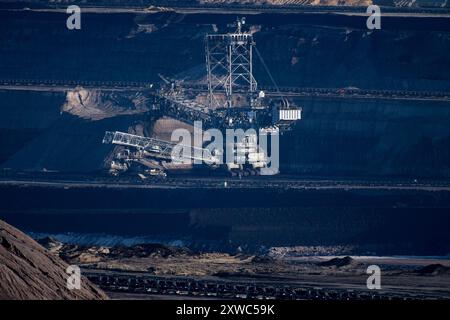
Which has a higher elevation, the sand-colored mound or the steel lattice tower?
the steel lattice tower

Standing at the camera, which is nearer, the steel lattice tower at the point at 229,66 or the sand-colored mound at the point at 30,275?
the sand-colored mound at the point at 30,275

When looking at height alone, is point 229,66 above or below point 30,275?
above

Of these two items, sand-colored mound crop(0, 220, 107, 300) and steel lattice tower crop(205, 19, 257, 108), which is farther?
steel lattice tower crop(205, 19, 257, 108)

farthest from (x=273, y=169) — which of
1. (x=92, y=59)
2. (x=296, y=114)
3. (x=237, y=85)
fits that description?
(x=92, y=59)

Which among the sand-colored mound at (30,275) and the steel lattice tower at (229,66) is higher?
the steel lattice tower at (229,66)

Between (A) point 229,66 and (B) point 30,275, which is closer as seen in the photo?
(B) point 30,275

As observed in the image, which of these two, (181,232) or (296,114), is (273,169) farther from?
(181,232)
